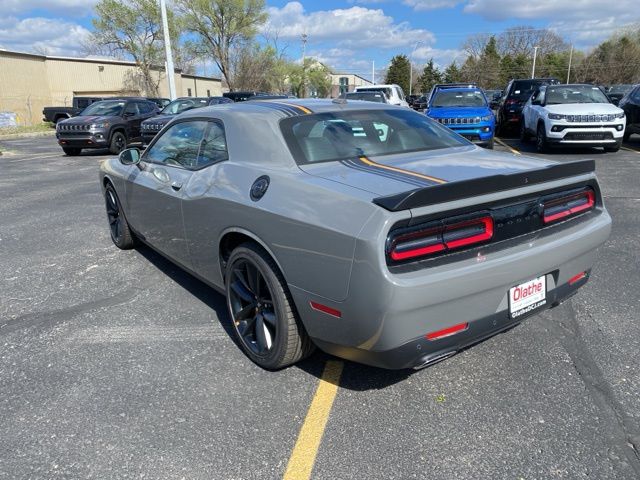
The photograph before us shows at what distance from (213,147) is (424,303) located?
201 centimetres

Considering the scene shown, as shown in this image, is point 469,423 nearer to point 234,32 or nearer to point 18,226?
point 18,226

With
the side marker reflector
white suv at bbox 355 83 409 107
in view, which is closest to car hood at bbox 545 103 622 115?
white suv at bbox 355 83 409 107

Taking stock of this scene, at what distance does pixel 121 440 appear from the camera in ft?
8.30

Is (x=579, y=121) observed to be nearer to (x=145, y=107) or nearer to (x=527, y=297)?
(x=527, y=297)

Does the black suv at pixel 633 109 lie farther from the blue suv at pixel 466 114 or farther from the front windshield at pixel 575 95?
the blue suv at pixel 466 114

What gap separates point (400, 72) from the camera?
80.4 m

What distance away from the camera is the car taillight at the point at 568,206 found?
9.40 feet

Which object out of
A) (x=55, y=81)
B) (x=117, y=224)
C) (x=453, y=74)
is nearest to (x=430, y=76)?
(x=453, y=74)

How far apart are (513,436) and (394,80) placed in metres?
83.8

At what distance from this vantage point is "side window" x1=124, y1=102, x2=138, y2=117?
1661 cm

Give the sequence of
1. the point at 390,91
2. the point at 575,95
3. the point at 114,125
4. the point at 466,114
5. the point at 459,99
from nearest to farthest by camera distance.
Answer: the point at 466,114 → the point at 575,95 → the point at 459,99 → the point at 114,125 → the point at 390,91

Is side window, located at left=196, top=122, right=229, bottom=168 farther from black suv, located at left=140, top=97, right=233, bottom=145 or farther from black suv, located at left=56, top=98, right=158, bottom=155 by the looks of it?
black suv, located at left=56, top=98, right=158, bottom=155

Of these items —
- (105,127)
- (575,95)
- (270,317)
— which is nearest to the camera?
(270,317)

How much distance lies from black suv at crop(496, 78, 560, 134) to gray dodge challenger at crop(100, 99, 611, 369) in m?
14.3
